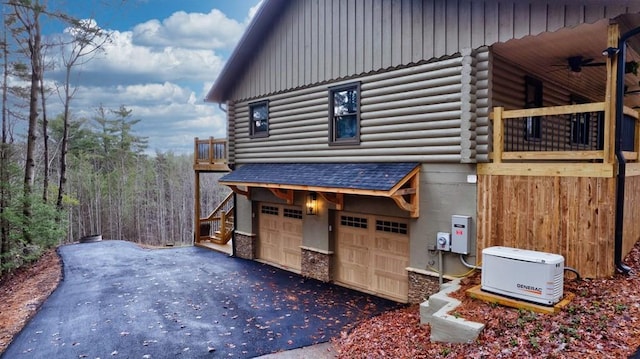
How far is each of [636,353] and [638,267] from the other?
9.22 feet

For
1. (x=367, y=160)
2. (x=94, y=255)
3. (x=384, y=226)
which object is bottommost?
(x=94, y=255)

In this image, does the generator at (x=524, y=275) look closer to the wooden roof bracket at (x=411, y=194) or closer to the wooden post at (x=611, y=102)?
the wooden post at (x=611, y=102)

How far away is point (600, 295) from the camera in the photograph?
16.2ft

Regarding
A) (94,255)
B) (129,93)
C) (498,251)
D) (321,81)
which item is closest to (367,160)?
(321,81)

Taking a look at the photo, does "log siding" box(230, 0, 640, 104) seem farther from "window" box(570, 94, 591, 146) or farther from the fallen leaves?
"window" box(570, 94, 591, 146)

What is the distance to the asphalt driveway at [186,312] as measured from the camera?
6.06 meters

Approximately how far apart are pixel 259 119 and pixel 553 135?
324 inches

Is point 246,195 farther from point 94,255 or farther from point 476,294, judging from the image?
point 476,294

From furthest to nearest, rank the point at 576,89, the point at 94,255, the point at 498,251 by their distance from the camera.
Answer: the point at 94,255 < the point at 576,89 < the point at 498,251

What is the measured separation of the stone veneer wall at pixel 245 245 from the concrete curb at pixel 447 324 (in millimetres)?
7485

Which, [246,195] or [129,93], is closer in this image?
[246,195]

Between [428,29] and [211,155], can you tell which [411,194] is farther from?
[211,155]

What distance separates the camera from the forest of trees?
542 inches

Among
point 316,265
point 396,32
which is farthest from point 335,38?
point 316,265
